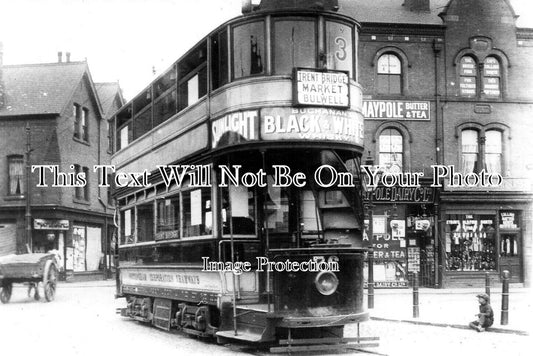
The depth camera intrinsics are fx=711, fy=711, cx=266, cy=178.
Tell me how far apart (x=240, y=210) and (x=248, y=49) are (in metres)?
2.35

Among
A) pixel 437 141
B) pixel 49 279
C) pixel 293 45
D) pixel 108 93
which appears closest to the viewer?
pixel 293 45

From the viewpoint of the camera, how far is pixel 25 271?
803 inches

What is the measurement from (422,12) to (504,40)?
3.13m

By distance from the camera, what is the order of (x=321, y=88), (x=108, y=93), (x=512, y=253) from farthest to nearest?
(x=108, y=93)
(x=512, y=253)
(x=321, y=88)

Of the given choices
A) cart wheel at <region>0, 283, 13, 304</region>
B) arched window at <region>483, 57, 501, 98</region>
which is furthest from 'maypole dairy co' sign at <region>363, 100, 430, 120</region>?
cart wheel at <region>0, 283, 13, 304</region>

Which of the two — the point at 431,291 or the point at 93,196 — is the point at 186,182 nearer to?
the point at 431,291

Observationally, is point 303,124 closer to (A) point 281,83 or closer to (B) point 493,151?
(A) point 281,83

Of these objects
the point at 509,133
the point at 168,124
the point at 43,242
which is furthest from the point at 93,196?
the point at 168,124

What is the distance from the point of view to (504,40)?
2594 cm

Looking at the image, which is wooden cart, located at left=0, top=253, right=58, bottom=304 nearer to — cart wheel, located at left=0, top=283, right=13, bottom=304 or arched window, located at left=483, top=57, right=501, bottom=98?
cart wheel, located at left=0, top=283, right=13, bottom=304

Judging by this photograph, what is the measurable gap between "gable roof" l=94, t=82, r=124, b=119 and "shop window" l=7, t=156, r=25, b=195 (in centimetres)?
854

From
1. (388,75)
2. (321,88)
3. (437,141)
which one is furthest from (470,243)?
(321,88)

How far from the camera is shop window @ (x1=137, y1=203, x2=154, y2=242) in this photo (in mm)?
13836

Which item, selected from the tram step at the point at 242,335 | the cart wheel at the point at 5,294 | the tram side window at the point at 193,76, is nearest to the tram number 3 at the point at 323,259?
the tram step at the point at 242,335
